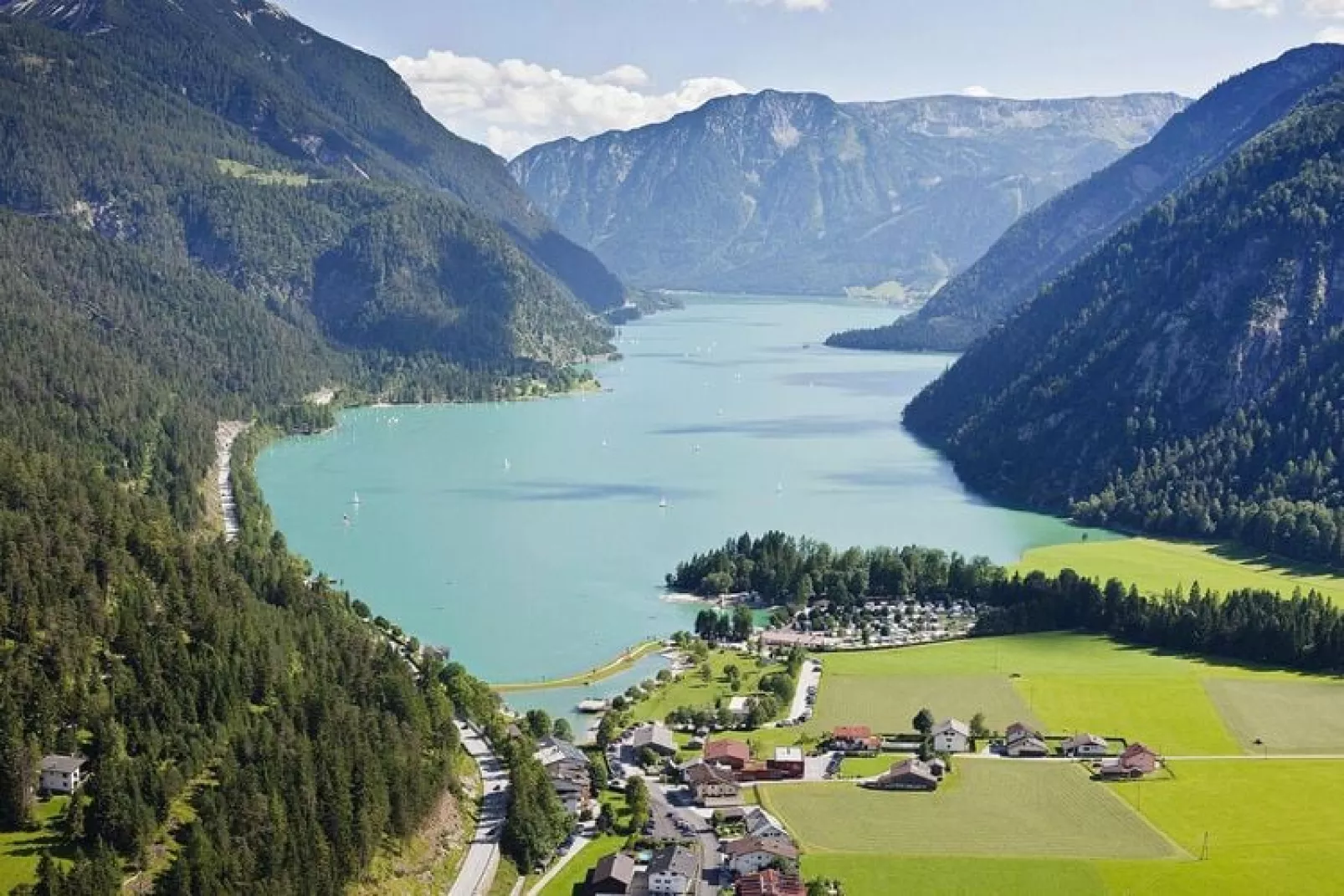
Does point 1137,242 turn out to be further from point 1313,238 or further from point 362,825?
point 362,825

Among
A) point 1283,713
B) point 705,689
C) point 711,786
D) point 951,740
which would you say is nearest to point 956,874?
point 711,786

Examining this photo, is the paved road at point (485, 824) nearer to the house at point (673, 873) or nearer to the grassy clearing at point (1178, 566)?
the house at point (673, 873)

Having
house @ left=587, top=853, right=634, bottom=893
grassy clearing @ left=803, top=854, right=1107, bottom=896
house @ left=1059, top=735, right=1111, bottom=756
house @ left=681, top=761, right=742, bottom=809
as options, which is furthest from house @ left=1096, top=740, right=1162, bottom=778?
house @ left=587, top=853, right=634, bottom=893

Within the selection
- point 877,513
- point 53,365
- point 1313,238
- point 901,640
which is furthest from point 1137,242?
point 53,365

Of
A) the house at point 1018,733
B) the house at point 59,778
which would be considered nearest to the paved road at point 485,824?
the house at point 59,778

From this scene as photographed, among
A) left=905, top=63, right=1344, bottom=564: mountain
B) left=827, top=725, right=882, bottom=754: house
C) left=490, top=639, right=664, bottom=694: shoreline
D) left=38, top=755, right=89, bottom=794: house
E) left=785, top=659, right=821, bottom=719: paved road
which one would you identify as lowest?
left=490, top=639, right=664, bottom=694: shoreline

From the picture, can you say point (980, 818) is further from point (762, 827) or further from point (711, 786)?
point (711, 786)

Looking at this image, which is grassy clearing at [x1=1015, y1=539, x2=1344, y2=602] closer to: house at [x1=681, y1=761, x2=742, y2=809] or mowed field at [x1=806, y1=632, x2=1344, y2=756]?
mowed field at [x1=806, y1=632, x2=1344, y2=756]
